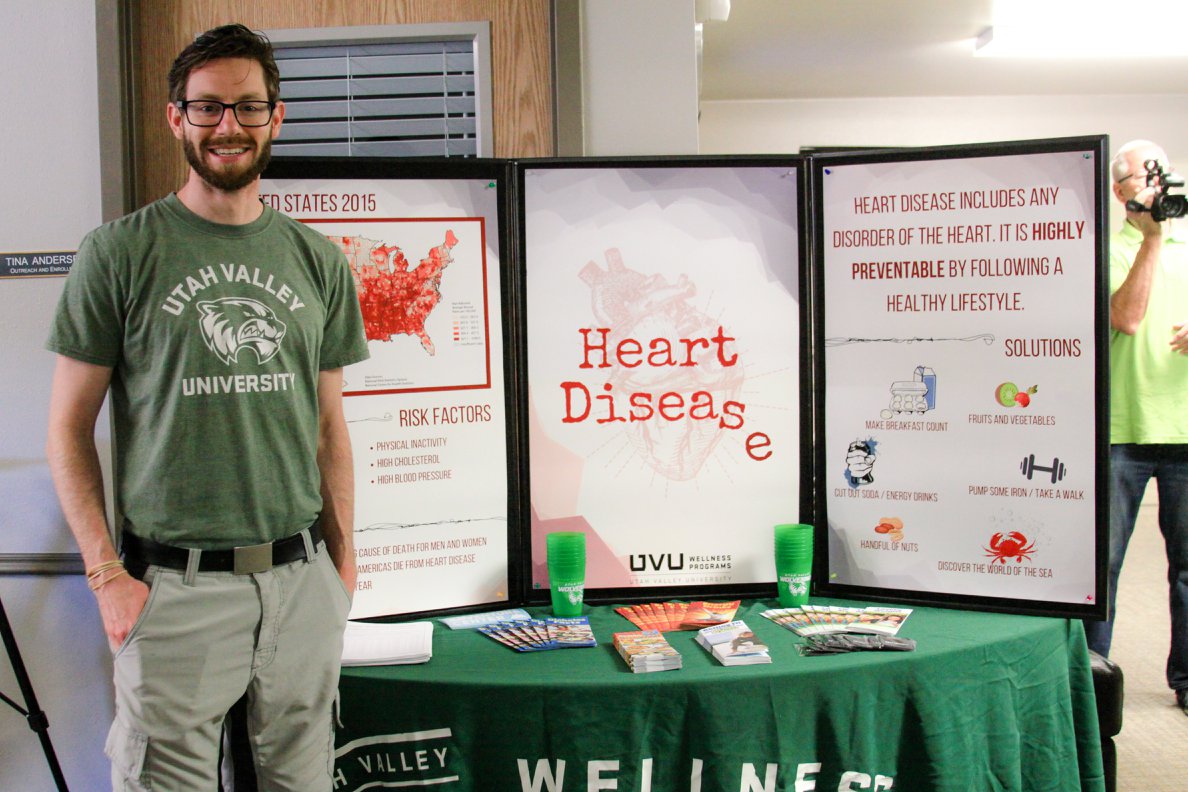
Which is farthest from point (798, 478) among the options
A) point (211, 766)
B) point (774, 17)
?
point (774, 17)

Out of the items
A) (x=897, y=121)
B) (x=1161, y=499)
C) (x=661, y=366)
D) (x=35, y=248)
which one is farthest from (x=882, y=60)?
(x=35, y=248)

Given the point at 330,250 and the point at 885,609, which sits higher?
the point at 330,250

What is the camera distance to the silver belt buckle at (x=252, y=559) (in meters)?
1.36

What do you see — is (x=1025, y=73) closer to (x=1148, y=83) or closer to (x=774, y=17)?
(x=1148, y=83)

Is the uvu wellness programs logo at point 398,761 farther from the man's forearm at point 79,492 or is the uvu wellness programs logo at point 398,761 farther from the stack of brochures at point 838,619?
the stack of brochures at point 838,619

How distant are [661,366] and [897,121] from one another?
5753mm

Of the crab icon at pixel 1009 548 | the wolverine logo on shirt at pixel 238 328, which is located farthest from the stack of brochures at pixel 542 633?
the crab icon at pixel 1009 548

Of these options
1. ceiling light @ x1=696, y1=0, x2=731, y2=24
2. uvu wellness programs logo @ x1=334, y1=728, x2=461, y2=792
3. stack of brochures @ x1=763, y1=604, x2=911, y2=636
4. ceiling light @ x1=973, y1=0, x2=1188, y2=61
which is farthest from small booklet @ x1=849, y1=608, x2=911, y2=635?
ceiling light @ x1=973, y1=0, x2=1188, y2=61

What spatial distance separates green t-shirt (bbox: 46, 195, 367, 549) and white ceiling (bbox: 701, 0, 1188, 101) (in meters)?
3.89

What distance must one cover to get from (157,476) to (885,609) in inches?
53.5

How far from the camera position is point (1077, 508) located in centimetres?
187

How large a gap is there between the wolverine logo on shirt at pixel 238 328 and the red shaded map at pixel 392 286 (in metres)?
0.49

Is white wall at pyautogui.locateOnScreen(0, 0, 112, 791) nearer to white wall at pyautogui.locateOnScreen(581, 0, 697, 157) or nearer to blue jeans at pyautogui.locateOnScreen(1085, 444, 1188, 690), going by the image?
white wall at pyautogui.locateOnScreen(581, 0, 697, 157)

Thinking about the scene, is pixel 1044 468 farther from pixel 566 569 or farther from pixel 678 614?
pixel 566 569
